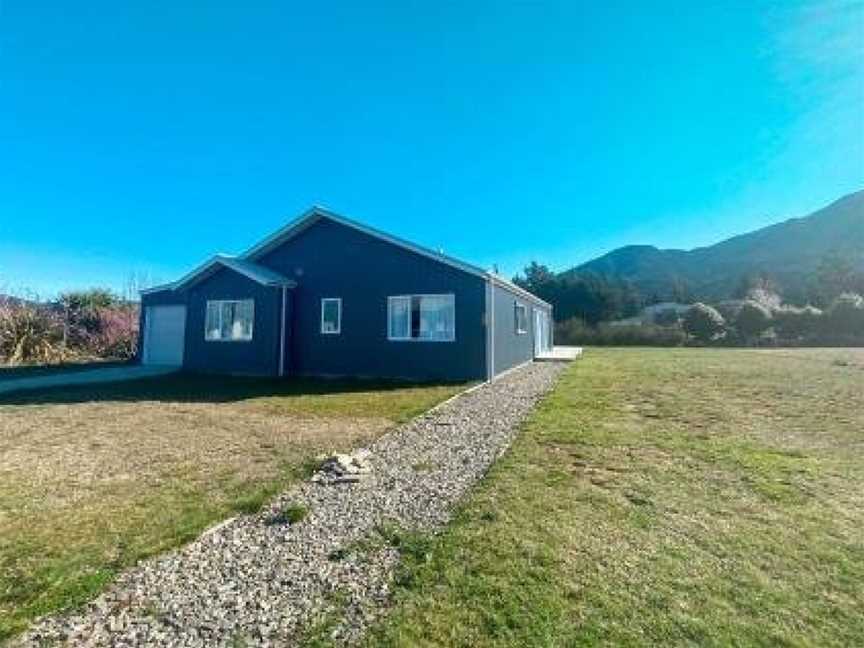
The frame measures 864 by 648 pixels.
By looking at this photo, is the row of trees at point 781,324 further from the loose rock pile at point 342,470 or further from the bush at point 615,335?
the loose rock pile at point 342,470

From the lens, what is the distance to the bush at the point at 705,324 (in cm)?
4159

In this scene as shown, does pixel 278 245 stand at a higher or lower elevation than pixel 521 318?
higher

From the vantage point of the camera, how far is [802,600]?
134 inches

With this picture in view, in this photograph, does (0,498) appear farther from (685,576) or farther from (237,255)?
(237,255)

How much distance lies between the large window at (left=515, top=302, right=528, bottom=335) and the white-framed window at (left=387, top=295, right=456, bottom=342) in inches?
208

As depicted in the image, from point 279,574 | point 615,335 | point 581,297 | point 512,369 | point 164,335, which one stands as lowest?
point 279,574

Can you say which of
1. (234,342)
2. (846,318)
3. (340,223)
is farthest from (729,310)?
(234,342)

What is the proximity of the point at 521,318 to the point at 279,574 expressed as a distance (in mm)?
18393

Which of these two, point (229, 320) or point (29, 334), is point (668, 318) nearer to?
point (229, 320)

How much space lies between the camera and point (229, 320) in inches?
728

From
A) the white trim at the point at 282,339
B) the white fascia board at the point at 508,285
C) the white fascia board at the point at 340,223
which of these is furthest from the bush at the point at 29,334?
the white fascia board at the point at 508,285

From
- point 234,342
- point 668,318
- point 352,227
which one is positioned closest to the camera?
point 352,227

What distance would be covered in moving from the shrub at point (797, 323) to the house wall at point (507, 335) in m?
30.1

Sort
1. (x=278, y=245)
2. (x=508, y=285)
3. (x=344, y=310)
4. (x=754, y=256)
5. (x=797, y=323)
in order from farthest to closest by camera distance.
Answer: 1. (x=754, y=256)
2. (x=797, y=323)
3. (x=278, y=245)
4. (x=508, y=285)
5. (x=344, y=310)
